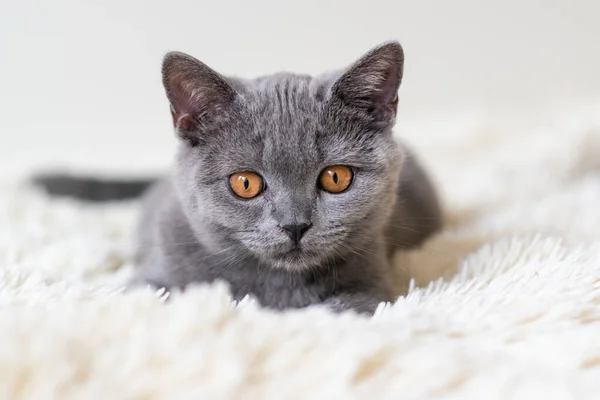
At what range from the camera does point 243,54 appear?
7.61 ft

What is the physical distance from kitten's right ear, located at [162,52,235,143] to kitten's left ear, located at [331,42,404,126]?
0.58 ft

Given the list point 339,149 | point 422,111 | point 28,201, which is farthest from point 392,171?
point 422,111

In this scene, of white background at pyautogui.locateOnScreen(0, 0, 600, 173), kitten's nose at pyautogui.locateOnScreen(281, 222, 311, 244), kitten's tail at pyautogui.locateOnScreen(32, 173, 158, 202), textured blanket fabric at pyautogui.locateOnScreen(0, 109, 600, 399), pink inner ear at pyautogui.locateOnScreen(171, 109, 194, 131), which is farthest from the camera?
white background at pyautogui.locateOnScreen(0, 0, 600, 173)

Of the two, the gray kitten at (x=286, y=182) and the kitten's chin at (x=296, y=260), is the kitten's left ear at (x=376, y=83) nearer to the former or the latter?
the gray kitten at (x=286, y=182)

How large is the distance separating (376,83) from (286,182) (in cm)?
23

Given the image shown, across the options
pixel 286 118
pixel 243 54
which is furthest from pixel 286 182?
pixel 243 54

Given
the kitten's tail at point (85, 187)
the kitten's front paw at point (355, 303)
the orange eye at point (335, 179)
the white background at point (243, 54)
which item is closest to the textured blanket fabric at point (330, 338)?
the kitten's front paw at point (355, 303)

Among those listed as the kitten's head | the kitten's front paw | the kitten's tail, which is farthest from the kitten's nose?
the kitten's tail

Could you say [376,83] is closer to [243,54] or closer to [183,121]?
[183,121]

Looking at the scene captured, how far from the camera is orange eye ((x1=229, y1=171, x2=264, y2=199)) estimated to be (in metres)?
0.88

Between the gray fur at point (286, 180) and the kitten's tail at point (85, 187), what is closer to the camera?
the gray fur at point (286, 180)

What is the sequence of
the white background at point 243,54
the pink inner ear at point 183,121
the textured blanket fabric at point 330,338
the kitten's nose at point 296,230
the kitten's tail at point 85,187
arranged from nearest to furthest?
the textured blanket fabric at point 330,338 < the kitten's nose at point 296,230 < the pink inner ear at point 183,121 < the kitten's tail at point 85,187 < the white background at point 243,54

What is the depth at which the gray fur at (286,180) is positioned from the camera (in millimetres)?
855

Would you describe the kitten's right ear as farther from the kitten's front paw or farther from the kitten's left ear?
the kitten's front paw
